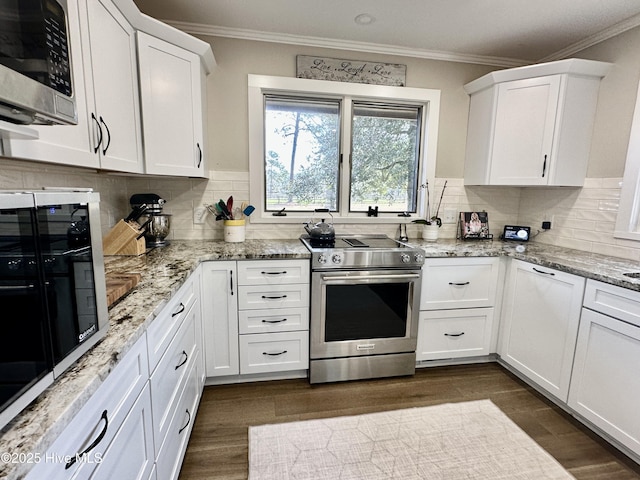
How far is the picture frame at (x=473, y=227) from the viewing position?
2855 mm

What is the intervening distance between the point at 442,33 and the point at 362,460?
284cm

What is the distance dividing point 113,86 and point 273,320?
5.18 feet

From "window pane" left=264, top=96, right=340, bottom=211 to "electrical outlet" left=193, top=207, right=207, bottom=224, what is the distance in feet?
1.68

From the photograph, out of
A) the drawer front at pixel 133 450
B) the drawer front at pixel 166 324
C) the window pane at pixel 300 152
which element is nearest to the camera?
the drawer front at pixel 133 450

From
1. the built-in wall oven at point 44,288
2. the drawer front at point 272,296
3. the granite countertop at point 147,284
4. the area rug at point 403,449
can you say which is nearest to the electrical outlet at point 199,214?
the granite countertop at point 147,284

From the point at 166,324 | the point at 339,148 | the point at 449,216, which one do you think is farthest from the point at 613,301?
the point at 166,324

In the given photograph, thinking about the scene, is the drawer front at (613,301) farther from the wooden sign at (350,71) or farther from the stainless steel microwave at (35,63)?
the stainless steel microwave at (35,63)

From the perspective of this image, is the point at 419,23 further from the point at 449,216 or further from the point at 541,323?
the point at 541,323

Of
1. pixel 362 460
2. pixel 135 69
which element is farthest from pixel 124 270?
pixel 362 460

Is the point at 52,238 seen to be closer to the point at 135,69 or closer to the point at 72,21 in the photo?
the point at 72,21

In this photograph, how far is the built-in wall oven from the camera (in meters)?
0.56

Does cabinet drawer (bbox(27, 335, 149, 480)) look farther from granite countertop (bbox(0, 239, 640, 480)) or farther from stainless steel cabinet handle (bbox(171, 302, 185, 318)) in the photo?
stainless steel cabinet handle (bbox(171, 302, 185, 318))

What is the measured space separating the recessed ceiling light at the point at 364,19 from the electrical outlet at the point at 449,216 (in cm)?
164

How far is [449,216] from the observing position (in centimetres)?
290
